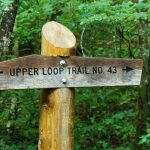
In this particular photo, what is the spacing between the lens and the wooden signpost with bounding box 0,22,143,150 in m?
2.81

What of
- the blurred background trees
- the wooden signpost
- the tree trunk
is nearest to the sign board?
the wooden signpost

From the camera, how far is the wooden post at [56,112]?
2943 mm

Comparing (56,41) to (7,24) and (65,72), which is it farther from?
(7,24)

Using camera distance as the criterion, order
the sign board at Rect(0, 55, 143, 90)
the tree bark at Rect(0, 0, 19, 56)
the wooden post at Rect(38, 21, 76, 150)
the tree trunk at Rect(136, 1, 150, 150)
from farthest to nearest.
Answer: the tree trunk at Rect(136, 1, 150, 150), the tree bark at Rect(0, 0, 19, 56), the wooden post at Rect(38, 21, 76, 150), the sign board at Rect(0, 55, 143, 90)

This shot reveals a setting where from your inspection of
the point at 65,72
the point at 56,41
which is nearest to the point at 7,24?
the point at 56,41

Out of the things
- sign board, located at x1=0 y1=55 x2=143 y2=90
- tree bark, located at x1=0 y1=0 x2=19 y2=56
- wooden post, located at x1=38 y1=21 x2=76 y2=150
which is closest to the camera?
sign board, located at x1=0 y1=55 x2=143 y2=90

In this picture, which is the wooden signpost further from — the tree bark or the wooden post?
the tree bark

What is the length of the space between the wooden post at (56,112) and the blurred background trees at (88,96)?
211cm

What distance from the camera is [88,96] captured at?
6.84 metres

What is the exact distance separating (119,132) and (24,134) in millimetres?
1648

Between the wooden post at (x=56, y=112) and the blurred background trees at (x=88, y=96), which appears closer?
the wooden post at (x=56, y=112)

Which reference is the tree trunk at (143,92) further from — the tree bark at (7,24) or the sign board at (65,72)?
the sign board at (65,72)

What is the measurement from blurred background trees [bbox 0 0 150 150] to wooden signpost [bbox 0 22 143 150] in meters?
2.04

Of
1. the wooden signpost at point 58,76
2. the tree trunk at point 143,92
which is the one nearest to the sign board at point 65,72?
the wooden signpost at point 58,76
